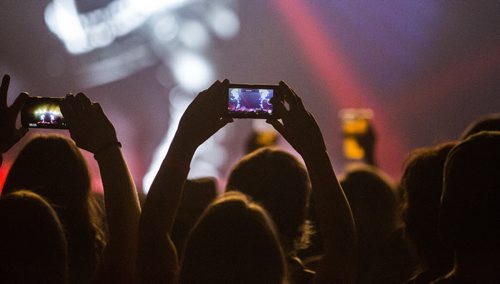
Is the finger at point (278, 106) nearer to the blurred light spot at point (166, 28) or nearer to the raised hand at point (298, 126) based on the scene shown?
the raised hand at point (298, 126)

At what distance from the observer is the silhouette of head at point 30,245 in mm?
1269

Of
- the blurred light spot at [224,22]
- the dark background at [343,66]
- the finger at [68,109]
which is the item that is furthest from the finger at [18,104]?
the blurred light spot at [224,22]

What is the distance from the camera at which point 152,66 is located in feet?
25.5

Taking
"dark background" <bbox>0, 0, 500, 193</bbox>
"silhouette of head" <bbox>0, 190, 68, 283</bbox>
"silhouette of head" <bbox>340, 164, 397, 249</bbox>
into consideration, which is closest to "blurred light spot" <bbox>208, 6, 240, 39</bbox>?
"dark background" <bbox>0, 0, 500, 193</bbox>

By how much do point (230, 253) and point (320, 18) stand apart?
6.99 metres

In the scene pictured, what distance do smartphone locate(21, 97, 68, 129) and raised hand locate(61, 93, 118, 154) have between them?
10 centimetres

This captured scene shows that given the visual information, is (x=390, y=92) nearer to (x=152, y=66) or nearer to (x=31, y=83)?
(x=152, y=66)

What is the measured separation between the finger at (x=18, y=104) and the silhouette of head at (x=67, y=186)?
6.0 inches

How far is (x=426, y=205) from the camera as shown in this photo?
1.65 meters

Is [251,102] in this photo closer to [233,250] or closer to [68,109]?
[68,109]

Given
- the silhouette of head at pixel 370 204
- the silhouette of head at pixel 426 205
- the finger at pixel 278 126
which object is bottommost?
the silhouette of head at pixel 370 204

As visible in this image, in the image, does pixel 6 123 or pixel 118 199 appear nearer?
pixel 118 199

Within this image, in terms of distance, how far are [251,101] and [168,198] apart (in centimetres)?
40

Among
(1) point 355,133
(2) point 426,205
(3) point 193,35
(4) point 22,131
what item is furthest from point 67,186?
(3) point 193,35
